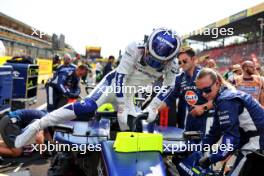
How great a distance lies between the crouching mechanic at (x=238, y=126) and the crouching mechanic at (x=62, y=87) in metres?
4.05

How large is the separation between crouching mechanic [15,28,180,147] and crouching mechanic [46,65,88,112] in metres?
2.62

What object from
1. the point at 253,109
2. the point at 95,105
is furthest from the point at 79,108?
the point at 253,109

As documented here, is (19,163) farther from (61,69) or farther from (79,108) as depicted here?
(61,69)

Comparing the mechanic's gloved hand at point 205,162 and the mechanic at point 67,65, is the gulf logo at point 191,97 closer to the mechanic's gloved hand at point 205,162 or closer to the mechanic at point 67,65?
the mechanic's gloved hand at point 205,162

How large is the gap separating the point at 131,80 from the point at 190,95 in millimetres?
801

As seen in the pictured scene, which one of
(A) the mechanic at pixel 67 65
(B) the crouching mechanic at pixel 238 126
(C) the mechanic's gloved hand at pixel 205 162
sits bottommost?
(C) the mechanic's gloved hand at pixel 205 162

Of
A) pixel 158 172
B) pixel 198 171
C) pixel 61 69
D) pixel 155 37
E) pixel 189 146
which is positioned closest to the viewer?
pixel 158 172

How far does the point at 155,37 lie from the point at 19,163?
2.61 meters

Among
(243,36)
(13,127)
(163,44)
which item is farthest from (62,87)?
(243,36)

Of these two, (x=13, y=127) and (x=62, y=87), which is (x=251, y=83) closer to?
Result: (x=62, y=87)

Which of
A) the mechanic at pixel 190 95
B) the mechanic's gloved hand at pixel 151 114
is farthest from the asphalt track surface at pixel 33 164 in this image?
the mechanic at pixel 190 95

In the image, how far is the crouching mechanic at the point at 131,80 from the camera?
3922 millimetres

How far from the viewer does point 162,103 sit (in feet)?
14.8

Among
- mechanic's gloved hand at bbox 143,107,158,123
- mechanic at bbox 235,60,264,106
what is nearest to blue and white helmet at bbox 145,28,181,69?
mechanic's gloved hand at bbox 143,107,158,123
